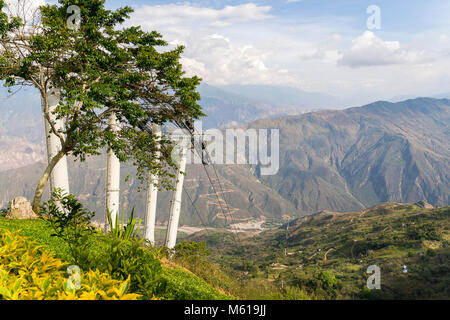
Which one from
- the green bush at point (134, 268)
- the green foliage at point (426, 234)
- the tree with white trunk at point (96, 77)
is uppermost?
the tree with white trunk at point (96, 77)

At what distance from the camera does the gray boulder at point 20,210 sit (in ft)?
35.2

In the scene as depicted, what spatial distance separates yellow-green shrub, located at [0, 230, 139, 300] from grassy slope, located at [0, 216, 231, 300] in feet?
4.90

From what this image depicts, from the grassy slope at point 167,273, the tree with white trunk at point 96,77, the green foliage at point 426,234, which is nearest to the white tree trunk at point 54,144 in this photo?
the tree with white trunk at point 96,77

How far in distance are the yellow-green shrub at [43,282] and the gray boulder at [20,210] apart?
20.2 ft

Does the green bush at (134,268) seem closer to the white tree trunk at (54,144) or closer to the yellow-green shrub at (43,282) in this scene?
the yellow-green shrub at (43,282)

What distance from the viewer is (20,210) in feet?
35.6

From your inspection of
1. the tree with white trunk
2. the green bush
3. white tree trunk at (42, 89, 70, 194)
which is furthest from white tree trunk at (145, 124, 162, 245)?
the green bush

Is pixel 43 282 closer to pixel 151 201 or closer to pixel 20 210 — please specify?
pixel 20 210

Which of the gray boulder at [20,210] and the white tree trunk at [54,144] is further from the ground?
the white tree trunk at [54,144]

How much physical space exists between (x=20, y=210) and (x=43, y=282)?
868cm

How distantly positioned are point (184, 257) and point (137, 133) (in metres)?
5.33
